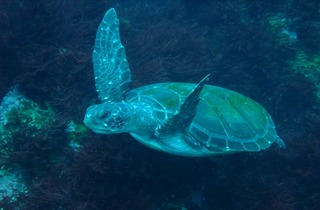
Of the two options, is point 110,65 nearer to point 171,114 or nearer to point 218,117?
point 171,114

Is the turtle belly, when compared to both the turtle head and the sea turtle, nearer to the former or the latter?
the sea turtle

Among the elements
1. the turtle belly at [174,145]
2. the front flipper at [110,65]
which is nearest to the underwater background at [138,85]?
the turtle belly at [174,145]

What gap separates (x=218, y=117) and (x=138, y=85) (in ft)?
5.92

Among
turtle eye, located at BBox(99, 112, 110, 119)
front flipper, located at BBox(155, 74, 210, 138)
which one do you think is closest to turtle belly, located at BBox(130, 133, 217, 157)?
front flipper, located at BBox(155, 74, 210, 138)

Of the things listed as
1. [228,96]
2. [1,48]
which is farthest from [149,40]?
[1,48]

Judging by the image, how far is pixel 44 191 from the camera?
3.56m

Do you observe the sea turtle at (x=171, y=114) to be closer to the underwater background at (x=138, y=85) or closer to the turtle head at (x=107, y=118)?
the turtle head at (x=107, y=118)

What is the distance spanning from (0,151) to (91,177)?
139 centimetres

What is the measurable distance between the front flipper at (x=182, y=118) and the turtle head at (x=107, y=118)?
0.49m

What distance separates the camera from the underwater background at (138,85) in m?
3.76

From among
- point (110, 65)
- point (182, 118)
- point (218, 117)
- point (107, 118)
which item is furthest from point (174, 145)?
point (110, 65)

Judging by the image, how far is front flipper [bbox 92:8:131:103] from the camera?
421 cm

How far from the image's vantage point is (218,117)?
3955 mm

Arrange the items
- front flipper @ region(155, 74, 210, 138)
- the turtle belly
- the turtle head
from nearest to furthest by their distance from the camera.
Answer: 1. front flipper @ region(155, 74, 210, 138)
2. the turtle head
3. the turtle belly
